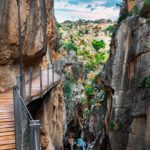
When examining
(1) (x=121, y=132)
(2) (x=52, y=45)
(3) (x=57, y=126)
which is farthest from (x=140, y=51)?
(2) (x=52, y=45)

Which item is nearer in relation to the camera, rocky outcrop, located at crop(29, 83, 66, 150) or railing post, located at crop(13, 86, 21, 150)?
railing post, located at crop(13, 86, 21, 150)

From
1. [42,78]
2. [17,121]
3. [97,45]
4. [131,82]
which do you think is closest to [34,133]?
[17,121]

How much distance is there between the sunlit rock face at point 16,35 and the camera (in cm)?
1736

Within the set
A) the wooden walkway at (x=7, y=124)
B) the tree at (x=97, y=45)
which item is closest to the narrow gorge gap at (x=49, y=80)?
the wooden walkway at (x=7, y=124)

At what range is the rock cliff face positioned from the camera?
17234mm

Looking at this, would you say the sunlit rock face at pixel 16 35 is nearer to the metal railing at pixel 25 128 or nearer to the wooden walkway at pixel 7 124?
the wooden walkway at pixel 7 124

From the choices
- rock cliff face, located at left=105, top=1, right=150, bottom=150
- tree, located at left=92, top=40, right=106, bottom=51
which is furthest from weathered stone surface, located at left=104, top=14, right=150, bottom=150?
tree, located at left=92, top=40, right=106, bottom=51

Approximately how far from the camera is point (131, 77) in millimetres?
19625

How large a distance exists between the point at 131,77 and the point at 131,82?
245 mm

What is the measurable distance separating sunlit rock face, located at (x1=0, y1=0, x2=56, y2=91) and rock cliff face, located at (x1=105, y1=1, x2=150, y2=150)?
431cm

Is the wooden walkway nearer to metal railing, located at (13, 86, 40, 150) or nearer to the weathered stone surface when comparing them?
metal railing, located at (13, 86, 40, 150)

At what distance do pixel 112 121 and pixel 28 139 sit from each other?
10.8m

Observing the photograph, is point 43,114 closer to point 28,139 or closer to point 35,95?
point 35,95

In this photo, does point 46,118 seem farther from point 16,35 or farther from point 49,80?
point 16,35
